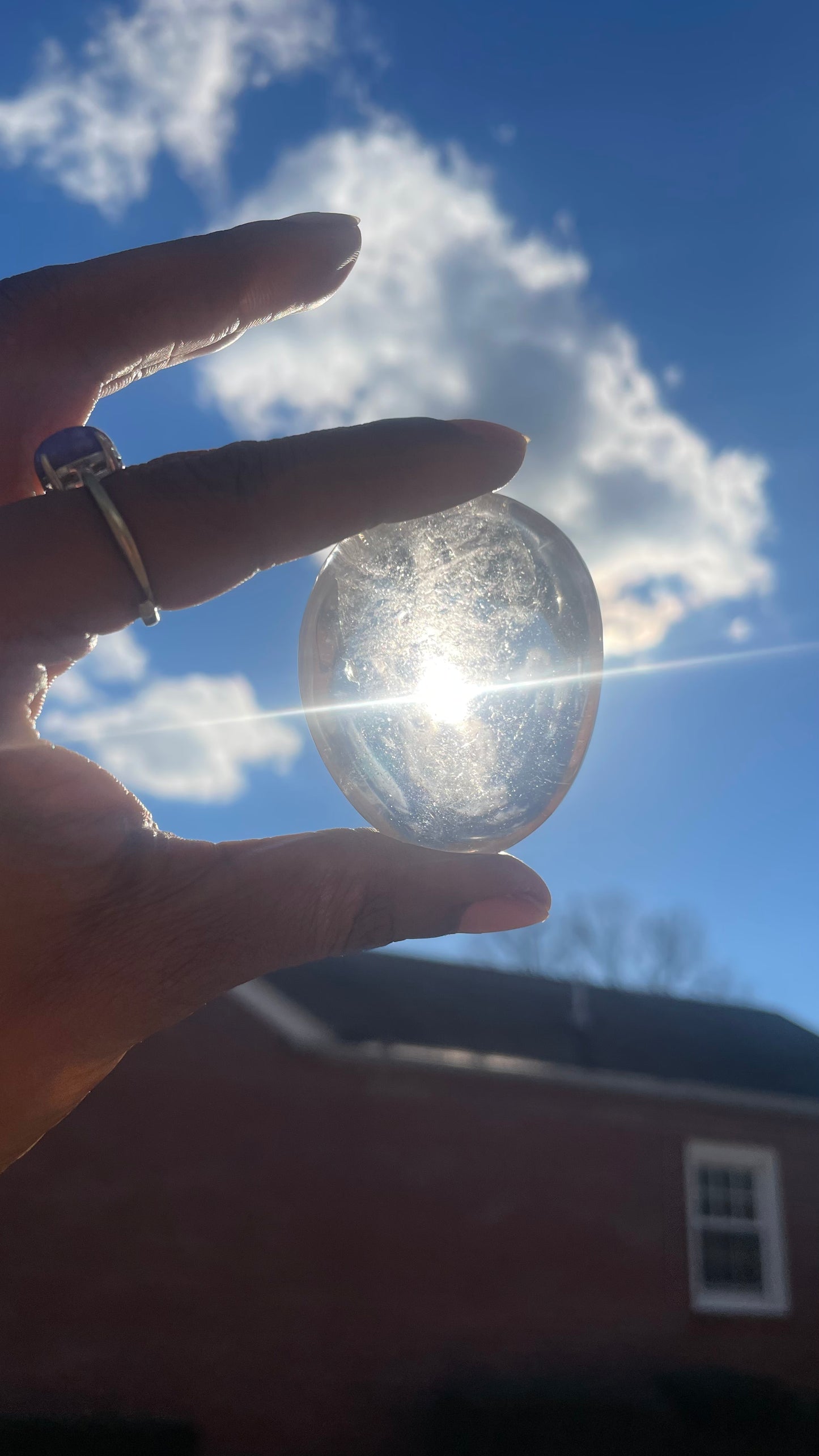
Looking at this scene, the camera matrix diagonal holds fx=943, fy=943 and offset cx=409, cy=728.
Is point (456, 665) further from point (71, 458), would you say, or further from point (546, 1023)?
point (546, 1023)

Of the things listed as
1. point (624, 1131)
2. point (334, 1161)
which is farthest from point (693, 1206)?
point (334, 1161)

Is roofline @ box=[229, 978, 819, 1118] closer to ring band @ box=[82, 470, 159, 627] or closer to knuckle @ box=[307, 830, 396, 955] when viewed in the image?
knuckle @ box=[307, 830, 396, 955]

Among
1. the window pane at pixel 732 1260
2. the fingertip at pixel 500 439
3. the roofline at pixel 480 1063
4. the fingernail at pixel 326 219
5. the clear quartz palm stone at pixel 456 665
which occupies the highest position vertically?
the fingernail at pixel 326 219

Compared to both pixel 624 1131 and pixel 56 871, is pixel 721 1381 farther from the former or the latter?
pixel 56 871

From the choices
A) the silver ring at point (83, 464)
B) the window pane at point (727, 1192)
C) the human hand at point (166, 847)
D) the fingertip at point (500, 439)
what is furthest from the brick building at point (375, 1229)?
the fingertip at point (500, 439)

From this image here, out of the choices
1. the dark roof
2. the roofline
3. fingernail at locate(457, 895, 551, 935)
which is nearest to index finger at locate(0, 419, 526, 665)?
fingernail at locate(457, 895, 551, 935)

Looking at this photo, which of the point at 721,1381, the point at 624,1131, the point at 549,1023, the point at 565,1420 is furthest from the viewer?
the point at 549,1023

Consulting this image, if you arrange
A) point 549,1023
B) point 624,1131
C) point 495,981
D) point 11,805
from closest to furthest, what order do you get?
1. point 11,805
2. point 624,1131
3. point 549,1023
4. point 495,981

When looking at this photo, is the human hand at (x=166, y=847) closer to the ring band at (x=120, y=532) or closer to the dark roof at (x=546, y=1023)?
the ring band at (x=120, y=532)
